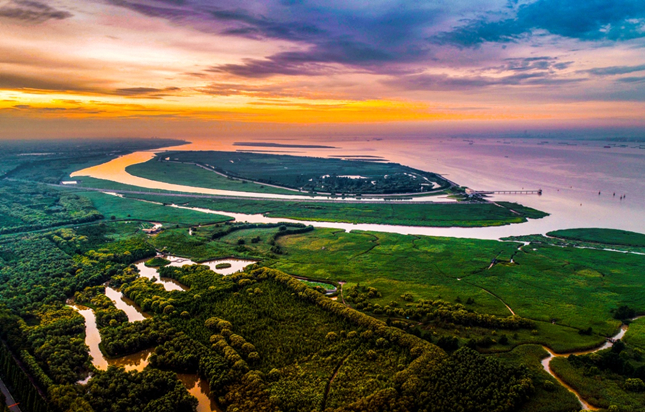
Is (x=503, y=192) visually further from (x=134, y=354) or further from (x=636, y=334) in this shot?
(x=134, y=354)

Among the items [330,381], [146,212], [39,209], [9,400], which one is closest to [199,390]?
[330,381]

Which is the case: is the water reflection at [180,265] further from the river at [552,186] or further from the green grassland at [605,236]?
the green grassland at [605,236]

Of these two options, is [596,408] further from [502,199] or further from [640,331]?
[502,199]

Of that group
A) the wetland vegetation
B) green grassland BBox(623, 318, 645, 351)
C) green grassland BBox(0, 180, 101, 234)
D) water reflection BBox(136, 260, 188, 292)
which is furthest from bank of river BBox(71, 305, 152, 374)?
green grassland BBox(0, 180, 101, 234)

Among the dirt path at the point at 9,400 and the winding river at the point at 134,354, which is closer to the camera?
the dirt path at the point at 9,400

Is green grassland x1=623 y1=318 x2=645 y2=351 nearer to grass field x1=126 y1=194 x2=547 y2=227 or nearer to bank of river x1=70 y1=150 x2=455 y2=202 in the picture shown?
grass field x1=126 y1=194 x2=547 y2=227

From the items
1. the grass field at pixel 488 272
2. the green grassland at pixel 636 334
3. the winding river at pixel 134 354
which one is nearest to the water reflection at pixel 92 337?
the winding river at pixel 134 354

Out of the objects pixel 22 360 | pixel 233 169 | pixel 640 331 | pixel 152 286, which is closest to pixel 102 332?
pixel 22 360
